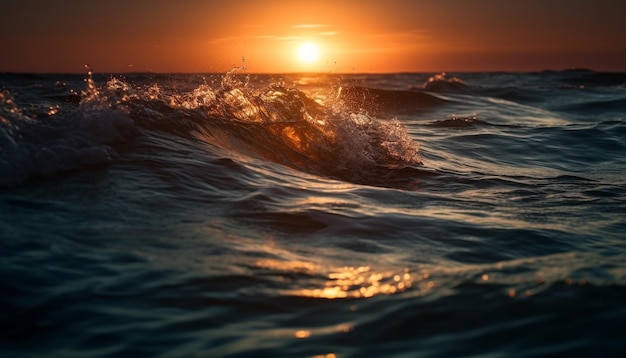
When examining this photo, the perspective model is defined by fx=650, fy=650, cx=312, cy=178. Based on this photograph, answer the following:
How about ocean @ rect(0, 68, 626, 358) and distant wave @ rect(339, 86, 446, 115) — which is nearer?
ocean @ rect(0, 68, 626, 358)

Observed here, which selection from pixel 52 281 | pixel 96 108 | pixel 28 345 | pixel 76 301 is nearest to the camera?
pixel 28 345

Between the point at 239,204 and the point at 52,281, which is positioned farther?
the point at 239,204

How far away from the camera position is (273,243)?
13.6 feet

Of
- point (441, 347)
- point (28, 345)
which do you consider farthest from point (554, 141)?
point (28, 345)

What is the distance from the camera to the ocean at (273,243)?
9.32 feet

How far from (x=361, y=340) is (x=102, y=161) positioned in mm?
3556

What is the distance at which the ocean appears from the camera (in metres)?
2.84

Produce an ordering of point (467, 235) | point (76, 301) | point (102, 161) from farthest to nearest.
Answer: point (102, 161) < point (467, 235) < point (76, 301)

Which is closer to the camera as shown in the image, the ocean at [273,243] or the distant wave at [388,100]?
the ocean at [273,243]

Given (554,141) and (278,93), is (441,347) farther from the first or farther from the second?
(554,141)

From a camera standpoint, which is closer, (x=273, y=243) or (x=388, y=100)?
(x=273, y=243)

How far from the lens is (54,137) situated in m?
5.74

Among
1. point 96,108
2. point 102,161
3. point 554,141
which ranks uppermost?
point 96,108

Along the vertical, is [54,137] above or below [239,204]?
above
